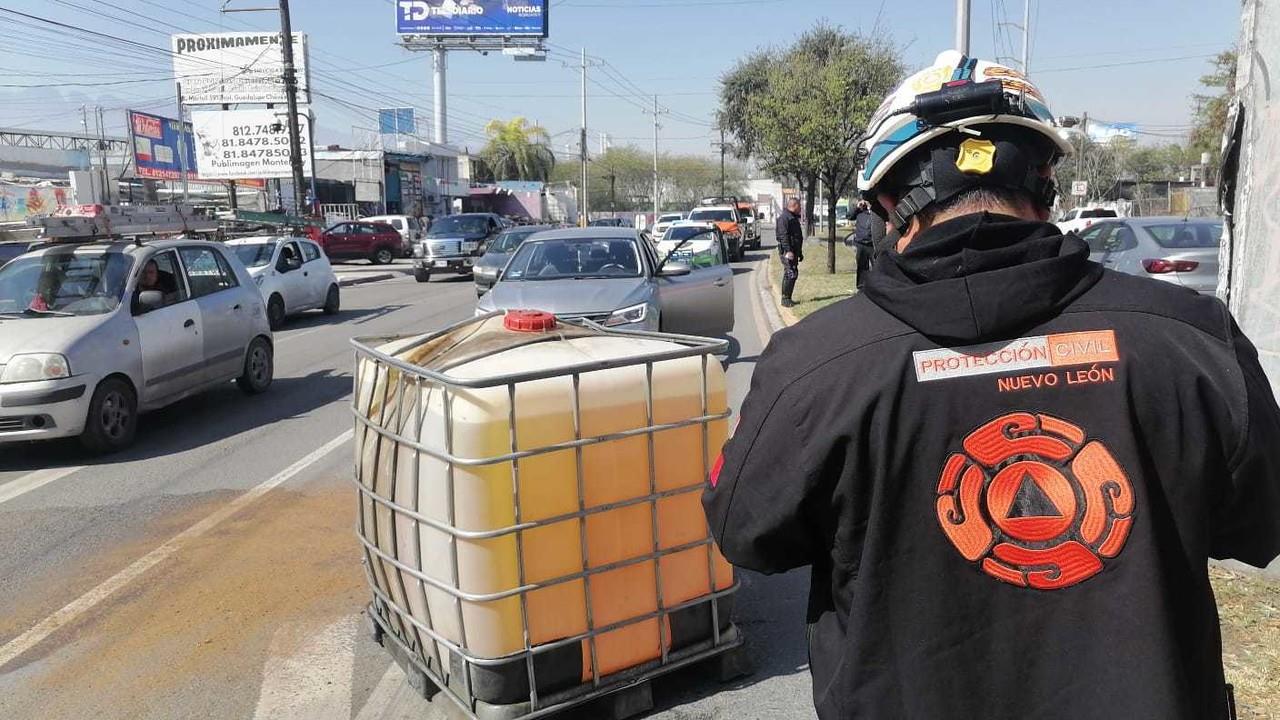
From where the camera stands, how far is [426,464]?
3135 mm

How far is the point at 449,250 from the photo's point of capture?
2600cm

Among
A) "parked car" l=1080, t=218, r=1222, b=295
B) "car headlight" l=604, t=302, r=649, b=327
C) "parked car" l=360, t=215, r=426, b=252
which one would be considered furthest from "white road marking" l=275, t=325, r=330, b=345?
"parked car" l=360, t=215, r=426, b=252

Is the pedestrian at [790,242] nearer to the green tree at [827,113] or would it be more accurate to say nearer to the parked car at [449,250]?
the green tree at [827,113]

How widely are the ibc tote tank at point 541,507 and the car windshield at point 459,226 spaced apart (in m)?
24.2

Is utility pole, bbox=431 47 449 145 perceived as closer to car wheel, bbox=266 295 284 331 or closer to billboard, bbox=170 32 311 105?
billboard, bbox=170 32 311 105

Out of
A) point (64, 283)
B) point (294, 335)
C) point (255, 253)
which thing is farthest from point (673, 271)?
point (255, 253)

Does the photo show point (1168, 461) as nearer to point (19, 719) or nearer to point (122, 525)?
point (19, 719)

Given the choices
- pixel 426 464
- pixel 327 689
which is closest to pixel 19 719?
pixel 327 689

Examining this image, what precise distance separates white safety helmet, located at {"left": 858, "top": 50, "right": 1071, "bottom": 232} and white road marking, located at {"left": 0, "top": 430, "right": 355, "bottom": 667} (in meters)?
4.32

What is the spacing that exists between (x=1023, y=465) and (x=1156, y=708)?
41cm

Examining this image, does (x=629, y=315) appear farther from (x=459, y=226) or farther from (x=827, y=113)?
(x=459, y=226)

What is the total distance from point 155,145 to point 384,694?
4661 cm

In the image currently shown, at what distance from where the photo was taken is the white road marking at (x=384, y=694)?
12.0 ft

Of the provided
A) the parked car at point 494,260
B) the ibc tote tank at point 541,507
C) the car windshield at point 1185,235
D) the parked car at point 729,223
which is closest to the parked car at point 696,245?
the parked car at point 494,260
